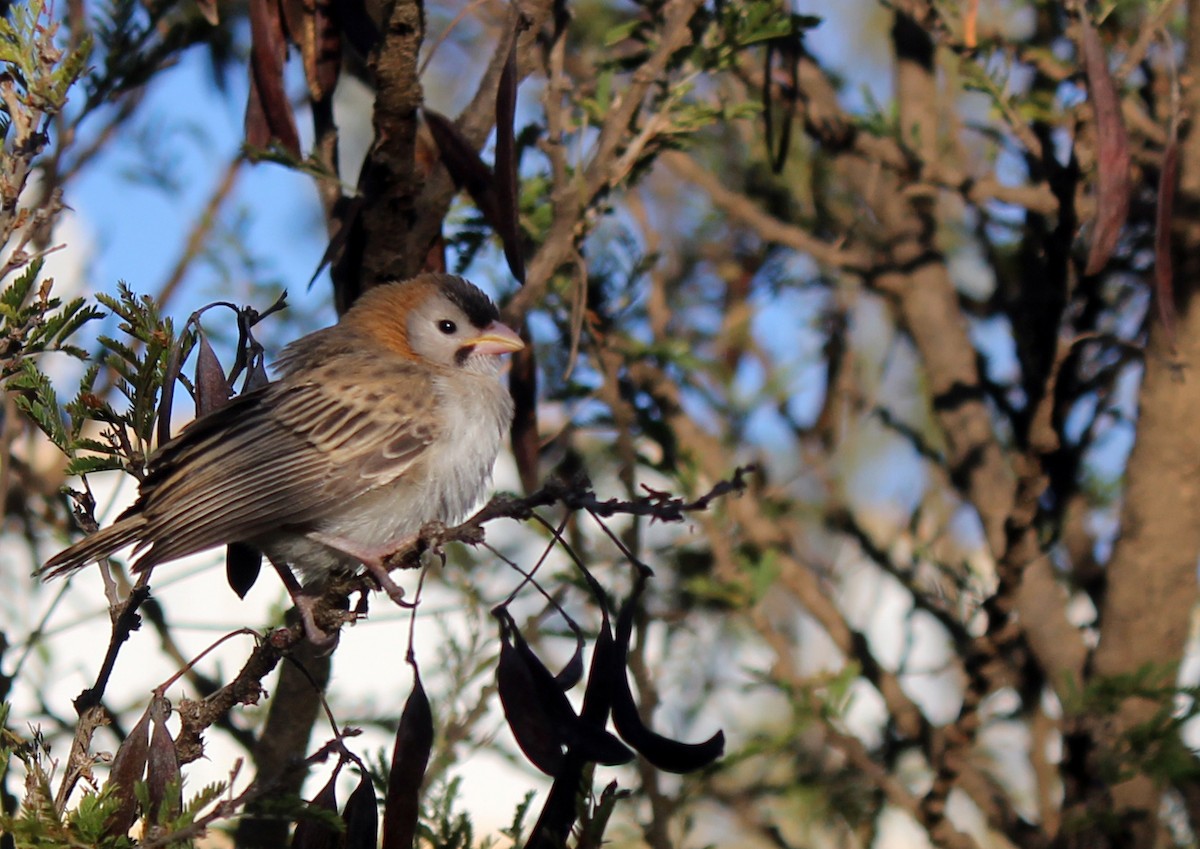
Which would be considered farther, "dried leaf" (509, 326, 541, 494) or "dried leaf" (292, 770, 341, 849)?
Answer: "dried leaf" (509, 326, 541, 494)

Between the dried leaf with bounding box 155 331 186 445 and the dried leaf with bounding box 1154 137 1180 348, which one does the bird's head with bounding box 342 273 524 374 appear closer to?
the dried leaf with bounding box 155 331 186 445

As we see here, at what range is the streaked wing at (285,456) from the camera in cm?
328

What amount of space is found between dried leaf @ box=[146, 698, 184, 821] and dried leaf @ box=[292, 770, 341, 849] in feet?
0.86

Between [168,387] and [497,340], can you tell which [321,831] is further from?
[497,340]

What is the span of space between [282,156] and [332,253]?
0.30 meters

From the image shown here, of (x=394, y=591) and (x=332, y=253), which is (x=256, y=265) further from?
(x=394, y=591)

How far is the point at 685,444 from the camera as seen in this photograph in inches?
198

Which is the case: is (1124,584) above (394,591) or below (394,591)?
above

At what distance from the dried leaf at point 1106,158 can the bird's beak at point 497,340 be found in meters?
1.66

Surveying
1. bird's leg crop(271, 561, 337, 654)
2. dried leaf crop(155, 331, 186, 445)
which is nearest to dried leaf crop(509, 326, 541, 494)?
bird's leg crop(271, 561, 337, 654)

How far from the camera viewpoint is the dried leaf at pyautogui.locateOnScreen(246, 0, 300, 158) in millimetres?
3676

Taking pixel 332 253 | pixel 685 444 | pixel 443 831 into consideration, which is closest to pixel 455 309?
pixel 332 253

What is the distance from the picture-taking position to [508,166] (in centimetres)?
334

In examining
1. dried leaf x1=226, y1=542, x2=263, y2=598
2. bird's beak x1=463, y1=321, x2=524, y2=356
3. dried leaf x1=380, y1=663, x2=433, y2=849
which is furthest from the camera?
bird's beak x1=463, y1=321, x2=524, y2=356
